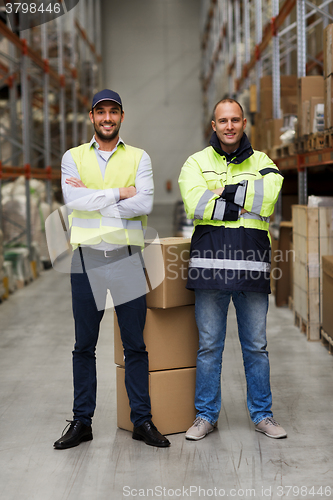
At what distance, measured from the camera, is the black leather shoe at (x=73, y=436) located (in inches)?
125

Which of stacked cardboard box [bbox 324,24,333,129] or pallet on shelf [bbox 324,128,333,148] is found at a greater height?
stacked cardboard box [bbox 324,24,333,129]

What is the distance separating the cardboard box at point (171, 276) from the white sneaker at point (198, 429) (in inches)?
28.1

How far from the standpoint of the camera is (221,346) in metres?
3.26

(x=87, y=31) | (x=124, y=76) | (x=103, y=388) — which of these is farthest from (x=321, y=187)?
(x=124, y=76)

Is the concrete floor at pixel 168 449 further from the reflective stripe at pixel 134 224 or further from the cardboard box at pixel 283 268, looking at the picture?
the cardboard box at pixel 283 268

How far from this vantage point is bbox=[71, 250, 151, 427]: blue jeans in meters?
3.05

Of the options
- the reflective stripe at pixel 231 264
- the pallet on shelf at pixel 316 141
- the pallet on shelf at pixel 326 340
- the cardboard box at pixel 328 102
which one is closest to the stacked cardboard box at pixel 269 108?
the pallet on shelf at pixel 316 141

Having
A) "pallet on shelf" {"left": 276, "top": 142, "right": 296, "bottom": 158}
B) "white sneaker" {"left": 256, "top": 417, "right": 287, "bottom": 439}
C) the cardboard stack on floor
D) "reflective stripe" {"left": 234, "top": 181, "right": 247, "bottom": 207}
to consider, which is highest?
"pallet on shelf" {"left": 276, "top": 142, "right": 296, "bottom": 158}

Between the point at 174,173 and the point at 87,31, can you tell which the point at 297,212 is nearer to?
the point at 87,31

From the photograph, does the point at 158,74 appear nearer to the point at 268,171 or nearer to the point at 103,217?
the point at 268,171

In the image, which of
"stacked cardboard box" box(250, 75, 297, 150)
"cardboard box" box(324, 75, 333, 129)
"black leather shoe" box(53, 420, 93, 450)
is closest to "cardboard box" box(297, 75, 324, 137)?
"cardboard box" box(324, 75, 333, 129)

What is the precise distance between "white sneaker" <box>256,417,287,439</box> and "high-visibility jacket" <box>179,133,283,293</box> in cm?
85

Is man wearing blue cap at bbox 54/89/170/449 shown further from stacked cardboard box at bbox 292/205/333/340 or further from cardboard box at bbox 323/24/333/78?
stacked cardboard box at bbox 292/205/333/340

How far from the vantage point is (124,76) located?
888 inches
